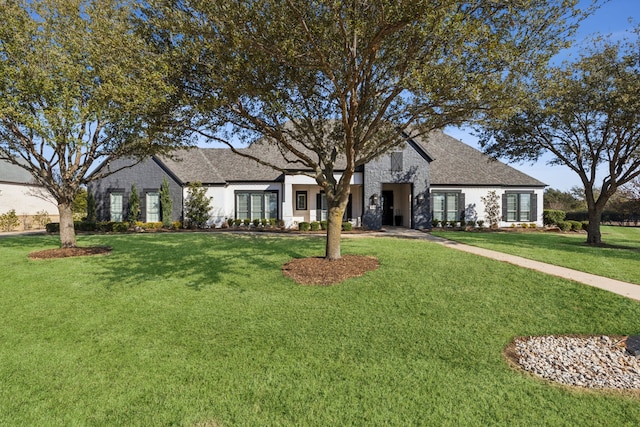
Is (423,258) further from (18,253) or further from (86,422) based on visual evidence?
(18,253)

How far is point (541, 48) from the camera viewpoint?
280 inches

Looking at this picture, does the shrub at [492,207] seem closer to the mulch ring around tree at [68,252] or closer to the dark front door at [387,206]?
the dark front door at [387,206]

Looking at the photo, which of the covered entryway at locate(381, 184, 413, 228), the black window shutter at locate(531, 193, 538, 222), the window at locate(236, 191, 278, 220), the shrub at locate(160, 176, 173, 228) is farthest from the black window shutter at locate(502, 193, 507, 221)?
the shrub at locate(160, 176, 173, 228)

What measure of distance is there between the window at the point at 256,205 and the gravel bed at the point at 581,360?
18128 mm

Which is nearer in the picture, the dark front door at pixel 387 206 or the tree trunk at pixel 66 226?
the tree trunk at pixel 66 226

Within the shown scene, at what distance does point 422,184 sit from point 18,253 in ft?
64.6

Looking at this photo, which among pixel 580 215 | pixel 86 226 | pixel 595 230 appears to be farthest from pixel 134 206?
pixel 580 215

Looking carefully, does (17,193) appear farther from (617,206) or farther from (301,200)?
(617,206)

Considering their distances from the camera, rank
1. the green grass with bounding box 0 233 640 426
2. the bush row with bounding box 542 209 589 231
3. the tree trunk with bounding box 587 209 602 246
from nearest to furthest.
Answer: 1. the green grass with bounding box 0 233 640 426
2. the tree trunk with bounding box 587 209 602 246
3. the bush row with bounding box 542 209 589 231

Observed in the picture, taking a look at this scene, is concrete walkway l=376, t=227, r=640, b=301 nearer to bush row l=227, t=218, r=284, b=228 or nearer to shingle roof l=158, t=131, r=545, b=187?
shingle roof l=158, t=131, r=545, b=187

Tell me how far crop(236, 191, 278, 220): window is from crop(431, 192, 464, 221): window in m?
10.7

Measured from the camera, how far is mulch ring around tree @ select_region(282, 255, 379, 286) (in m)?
7.86

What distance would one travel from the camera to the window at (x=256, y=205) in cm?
2183

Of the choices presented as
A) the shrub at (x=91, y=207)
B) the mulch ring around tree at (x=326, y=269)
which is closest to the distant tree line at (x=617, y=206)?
the mulch ring around tree at (x=326, y=269)
